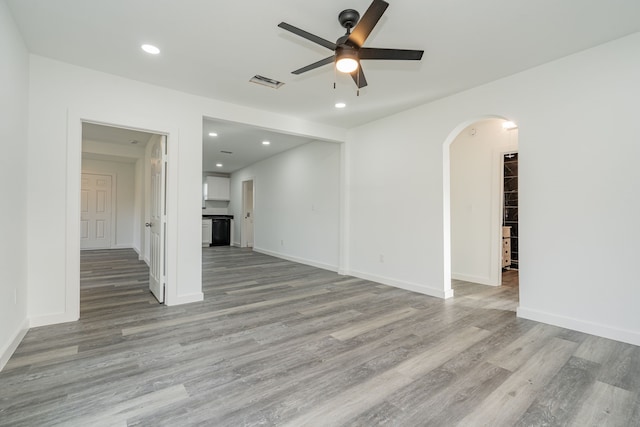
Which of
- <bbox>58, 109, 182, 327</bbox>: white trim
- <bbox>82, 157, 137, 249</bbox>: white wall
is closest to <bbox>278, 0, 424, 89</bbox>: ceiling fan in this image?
<bbox>58, 109, 182, 327</bbox>: white trim

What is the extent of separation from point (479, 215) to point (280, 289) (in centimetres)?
333

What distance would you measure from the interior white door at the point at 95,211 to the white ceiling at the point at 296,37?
20.6ft

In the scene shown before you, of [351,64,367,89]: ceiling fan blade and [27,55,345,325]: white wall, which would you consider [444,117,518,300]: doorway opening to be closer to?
[351,64,367,89]: ceiling fan blade

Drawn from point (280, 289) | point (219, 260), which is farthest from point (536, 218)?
point (219, 260)

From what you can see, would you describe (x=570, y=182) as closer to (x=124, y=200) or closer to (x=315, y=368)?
(x=315, y=368)

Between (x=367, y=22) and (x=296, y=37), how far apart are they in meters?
0.88

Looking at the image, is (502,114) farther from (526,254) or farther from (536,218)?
(526,254)

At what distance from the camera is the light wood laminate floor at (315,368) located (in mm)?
1613

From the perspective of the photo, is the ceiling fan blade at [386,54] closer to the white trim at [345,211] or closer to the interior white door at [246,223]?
the white trim at [345,211]

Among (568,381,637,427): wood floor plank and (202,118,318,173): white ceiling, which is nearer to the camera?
(568,381,637,427): wood floor plank

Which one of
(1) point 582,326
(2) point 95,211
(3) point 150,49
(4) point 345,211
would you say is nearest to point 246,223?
(2) point 95,211

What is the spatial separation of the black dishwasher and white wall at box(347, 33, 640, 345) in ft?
24.1

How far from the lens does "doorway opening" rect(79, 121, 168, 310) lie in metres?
3.82

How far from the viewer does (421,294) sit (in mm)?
4000
